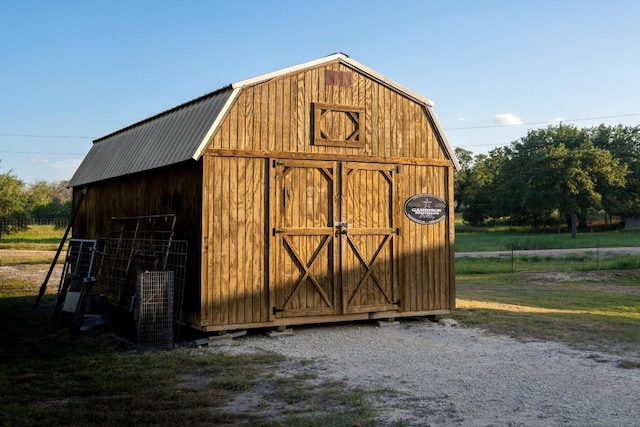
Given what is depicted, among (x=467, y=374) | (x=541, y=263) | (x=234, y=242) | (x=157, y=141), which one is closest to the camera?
(x=467, y=374)

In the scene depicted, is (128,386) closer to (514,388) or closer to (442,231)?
(514,388)

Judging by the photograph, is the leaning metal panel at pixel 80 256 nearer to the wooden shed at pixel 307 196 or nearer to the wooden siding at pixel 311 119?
the wooden shed at pixel 307 196

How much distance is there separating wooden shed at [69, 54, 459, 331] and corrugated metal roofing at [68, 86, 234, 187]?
0.05 metres

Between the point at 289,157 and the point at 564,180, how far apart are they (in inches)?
1938

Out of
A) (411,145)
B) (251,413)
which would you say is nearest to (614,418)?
(251,413)

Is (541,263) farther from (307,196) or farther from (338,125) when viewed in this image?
(307,196)

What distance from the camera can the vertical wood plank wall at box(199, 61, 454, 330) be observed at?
32.5 feet

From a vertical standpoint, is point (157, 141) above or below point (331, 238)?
above

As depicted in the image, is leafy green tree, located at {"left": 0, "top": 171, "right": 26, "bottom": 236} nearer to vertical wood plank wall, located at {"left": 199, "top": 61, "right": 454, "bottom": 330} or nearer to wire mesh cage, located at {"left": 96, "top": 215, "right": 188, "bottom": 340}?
wire mesh cage, located at {"left": 96, "top": 215, "right": 188, "bottom": 340}

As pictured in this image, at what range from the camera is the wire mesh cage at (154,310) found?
929 cm

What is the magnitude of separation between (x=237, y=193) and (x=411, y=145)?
3.52 metres

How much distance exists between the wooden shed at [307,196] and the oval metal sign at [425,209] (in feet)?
0.07

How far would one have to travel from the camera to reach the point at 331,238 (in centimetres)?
1084

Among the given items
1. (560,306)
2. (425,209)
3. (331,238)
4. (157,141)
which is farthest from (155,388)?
(560,306)
